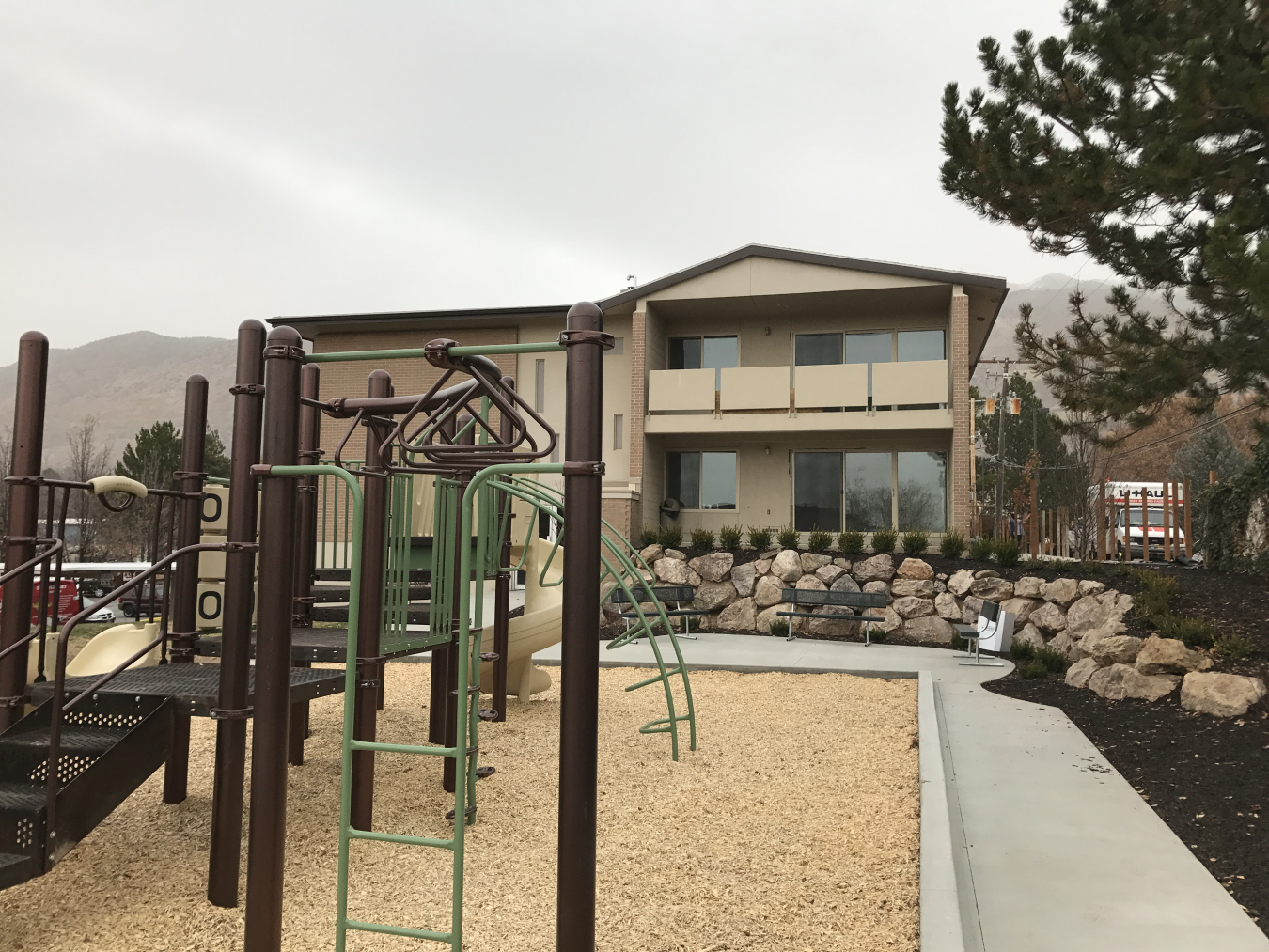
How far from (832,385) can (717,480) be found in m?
3.55

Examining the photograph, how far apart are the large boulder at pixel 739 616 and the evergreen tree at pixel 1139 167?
693cm

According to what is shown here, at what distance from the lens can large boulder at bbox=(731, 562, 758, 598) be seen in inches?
625

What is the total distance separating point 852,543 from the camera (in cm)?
1596

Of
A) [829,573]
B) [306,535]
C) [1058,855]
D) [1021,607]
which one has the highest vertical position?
[306,535]

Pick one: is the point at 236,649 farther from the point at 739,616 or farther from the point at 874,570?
the point at 874,570

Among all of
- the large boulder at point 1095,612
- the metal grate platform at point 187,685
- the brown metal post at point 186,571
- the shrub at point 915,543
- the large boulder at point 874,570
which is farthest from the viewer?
the shrub at point 915,543

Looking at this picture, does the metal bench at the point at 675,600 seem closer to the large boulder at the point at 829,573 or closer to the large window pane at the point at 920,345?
the large boulder at the point at 829,573

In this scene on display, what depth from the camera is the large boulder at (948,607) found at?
47.2 ft

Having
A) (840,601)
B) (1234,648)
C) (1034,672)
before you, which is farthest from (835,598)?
(1234,648)

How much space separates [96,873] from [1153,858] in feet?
17.4

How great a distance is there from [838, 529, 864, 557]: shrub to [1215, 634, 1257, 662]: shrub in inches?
290

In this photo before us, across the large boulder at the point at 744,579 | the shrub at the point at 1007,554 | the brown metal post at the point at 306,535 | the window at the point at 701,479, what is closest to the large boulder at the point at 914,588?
the shrub at the point at 1007,554

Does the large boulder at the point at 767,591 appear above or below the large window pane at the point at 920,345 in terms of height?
below

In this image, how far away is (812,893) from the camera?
3.96 m
